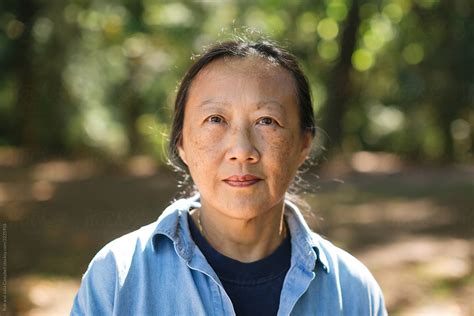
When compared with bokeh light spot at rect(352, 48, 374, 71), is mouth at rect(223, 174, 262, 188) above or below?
below

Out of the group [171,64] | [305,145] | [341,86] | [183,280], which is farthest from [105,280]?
[171,64]

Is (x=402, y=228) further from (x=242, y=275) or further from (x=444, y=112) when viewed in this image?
(x=444, y=112)

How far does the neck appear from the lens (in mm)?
1824

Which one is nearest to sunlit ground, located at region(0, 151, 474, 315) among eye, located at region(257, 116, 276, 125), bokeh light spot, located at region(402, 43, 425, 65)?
eye, located at region(257, 116, 276, 125)

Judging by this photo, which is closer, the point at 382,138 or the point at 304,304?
the point at 304,304

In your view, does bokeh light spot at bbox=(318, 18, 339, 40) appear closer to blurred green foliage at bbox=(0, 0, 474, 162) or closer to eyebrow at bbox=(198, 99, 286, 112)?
blurred green foliage at bbox=(0, 0, 474, 162)

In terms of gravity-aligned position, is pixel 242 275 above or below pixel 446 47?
below

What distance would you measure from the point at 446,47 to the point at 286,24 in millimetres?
3259

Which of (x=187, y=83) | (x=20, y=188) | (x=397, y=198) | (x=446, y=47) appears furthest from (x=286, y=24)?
(x=187, y=83)

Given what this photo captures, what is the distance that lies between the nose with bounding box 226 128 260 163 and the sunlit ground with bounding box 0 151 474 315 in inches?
29.3

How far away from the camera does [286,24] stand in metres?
13.4

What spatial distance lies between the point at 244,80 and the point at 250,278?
1.80ft

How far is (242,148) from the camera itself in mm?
1714

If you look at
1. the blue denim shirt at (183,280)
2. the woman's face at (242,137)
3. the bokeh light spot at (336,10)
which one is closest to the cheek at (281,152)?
the woman's face at (242,137)
